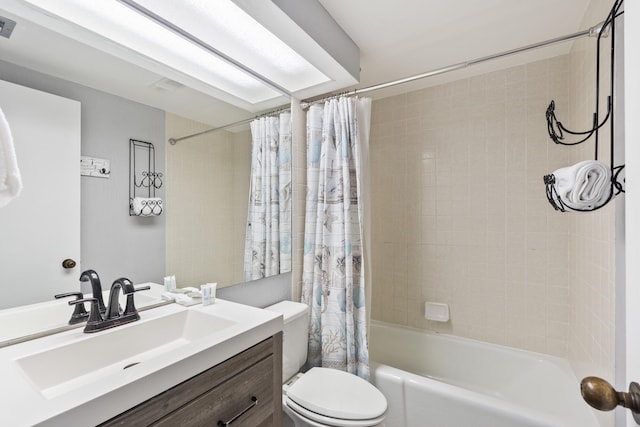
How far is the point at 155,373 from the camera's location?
2.38ft

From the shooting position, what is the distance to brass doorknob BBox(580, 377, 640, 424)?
459 millimetres

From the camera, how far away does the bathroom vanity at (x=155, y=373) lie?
0.63 m

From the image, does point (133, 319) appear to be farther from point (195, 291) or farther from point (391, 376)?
point (391, 376)

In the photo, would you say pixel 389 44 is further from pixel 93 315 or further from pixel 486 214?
pixel 93 315

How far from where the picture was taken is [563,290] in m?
1.92

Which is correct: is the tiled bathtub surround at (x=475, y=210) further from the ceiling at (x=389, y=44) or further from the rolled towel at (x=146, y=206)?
the rolled towel at (x=146, y=206)

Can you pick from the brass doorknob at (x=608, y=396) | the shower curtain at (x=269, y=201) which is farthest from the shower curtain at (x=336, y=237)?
the brass doorknob at (x=608, y=396)

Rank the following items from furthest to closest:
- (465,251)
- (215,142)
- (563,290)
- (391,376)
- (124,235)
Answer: (465,251)
(563,290)
(391,376)
(215,142)
(124,235)

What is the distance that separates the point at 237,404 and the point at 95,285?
0.63 m

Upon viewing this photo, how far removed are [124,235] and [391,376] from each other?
1.55 m

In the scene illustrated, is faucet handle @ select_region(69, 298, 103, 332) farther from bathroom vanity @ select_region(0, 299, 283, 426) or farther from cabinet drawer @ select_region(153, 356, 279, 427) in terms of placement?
cabinet drawer @ select_region(153, 356, 279, 427)

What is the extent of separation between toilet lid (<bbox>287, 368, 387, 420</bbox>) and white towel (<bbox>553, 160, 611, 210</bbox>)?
111 centimetres

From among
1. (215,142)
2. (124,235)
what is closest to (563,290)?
(215,142)

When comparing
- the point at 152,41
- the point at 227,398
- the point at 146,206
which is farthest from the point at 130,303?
the point at 152,41
